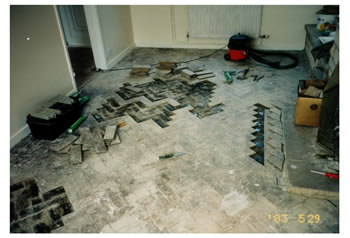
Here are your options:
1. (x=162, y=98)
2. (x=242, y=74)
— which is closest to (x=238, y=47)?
(x=242, y=74)

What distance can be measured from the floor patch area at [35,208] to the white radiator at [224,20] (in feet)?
14.9

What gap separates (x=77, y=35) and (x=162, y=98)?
378cm

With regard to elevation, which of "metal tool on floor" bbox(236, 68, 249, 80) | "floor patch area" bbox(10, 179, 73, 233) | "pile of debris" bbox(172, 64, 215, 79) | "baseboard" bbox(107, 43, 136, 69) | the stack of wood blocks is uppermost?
"baseboard" bbox(107, 43, 136, 69)

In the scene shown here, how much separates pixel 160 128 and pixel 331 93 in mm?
1889

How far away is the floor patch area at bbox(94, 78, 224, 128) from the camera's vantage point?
11.5 ft

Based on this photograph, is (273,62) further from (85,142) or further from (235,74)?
(85,142)

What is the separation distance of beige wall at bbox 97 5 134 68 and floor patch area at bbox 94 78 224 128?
1193 millimetres

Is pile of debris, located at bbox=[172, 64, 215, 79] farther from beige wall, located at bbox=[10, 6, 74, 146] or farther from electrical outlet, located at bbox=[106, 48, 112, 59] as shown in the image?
beige wall, located at bbox=[10, 6, 74, 146]

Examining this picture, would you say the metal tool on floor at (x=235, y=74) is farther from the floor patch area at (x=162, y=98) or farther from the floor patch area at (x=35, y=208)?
the floor patch area at (x=35, y=208)

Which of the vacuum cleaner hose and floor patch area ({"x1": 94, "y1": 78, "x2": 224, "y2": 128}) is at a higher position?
the vacuum cleaner hose

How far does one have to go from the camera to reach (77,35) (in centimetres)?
638

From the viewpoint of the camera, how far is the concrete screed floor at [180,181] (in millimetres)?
2055

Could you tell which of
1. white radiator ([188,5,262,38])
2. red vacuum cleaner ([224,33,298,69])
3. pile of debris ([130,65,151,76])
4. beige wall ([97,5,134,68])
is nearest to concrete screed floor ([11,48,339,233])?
red vacuum cleaner ([224,33,298,69])

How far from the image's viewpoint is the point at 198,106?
3652 millimetres
